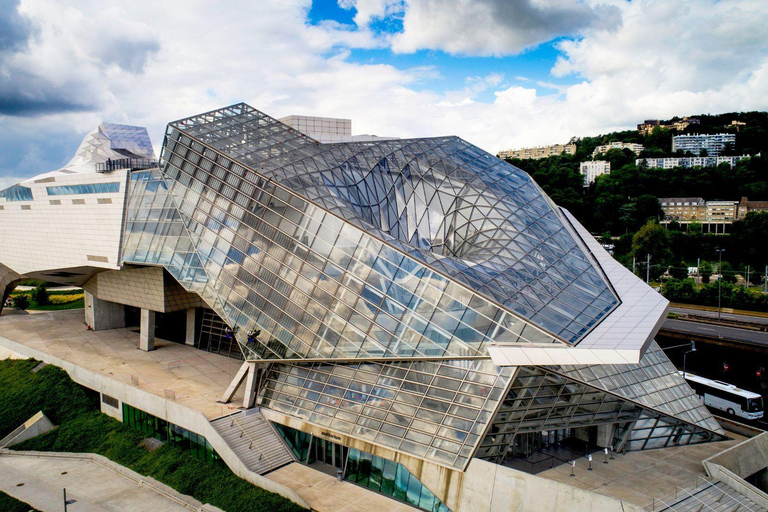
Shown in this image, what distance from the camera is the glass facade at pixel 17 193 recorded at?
149 ft

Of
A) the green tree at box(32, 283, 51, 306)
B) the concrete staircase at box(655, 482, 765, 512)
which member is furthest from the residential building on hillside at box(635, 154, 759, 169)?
the concrete staircase at box(655, 482, 765, 512)

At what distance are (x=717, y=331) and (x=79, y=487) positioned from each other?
57240mm

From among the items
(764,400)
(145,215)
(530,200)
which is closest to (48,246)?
(145,215)

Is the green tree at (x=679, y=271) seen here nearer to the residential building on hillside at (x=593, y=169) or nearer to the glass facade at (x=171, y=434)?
the residential building on hillside at (x=593, y=169)

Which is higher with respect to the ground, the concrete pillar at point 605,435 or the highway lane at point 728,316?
the highway lane at point 728,316

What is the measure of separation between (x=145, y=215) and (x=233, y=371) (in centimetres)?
1286

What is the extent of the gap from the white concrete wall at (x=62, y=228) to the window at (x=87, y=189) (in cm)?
27

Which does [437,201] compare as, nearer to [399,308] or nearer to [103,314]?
[399,308]

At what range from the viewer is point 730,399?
39656mm

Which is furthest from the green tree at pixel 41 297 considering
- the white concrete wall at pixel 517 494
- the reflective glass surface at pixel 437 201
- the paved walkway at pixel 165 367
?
the white concrete wall at pixel 517 494

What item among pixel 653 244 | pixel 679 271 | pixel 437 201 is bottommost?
pixel 679 271

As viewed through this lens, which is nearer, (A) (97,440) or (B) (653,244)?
(A) (97,440)

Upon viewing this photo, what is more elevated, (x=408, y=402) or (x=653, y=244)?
(x=653, y=244)

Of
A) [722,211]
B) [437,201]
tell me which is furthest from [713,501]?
[722,211]
